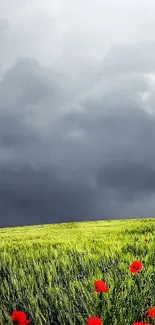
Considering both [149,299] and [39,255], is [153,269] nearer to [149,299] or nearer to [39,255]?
[149,299]

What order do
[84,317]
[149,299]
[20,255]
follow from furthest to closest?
[20,255] → [149,299] → [84,317]

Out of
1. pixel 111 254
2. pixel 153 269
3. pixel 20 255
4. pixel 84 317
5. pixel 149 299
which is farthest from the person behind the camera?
pixel 20 255

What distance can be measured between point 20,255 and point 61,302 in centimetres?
323

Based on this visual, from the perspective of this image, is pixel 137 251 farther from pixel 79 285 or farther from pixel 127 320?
pixel 127 320

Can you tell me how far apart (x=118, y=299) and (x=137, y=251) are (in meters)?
2.87

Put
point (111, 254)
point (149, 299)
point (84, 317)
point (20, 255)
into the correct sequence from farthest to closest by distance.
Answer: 1. point (20, 255)
2. point (111, 254)
3. point (149, 299)
4. point (84, 317)

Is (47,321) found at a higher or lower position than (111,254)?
lower

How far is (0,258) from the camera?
639cm

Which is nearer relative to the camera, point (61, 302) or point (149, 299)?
point (61, 302)

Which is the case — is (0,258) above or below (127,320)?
above

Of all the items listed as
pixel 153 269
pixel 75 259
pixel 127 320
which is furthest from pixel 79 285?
pixel 75 259

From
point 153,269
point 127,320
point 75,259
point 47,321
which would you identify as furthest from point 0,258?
point 127,320

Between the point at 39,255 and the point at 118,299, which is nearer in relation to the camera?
the point at 118,299

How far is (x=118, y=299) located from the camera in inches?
140
